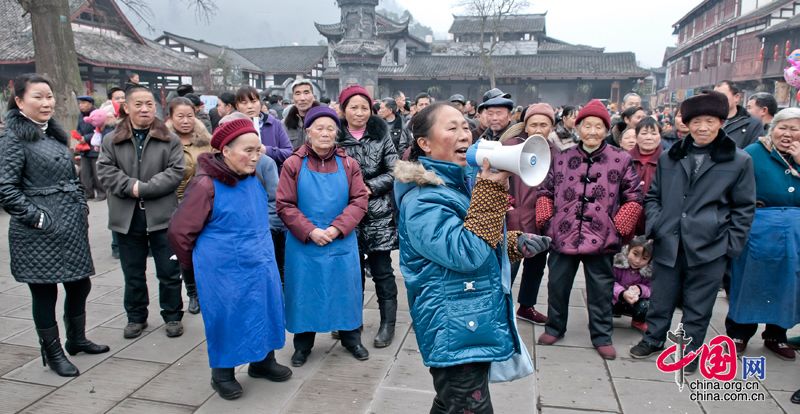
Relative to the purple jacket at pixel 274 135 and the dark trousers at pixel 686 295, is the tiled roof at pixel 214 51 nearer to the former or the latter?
the purple jacket at pixel 274 135

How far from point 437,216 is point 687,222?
234cm

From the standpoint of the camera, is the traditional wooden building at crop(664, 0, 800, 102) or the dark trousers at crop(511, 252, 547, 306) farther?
the traditional wooden building at crop(664, 0, 800, 102)

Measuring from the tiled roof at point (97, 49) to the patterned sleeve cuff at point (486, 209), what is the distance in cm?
2132

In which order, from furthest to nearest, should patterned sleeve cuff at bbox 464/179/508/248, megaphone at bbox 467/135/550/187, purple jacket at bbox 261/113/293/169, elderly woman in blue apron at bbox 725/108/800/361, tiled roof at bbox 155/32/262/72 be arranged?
tiled roof at bbox 155/32/262/72 → purple jacket at bbox 261/113/293/169 → elderly woman in blue apron at bbox 725/108/800/361 → patterned sleeve cuff at bbox 464/179/508/248 → megaphone at bbox 467/135/550/187

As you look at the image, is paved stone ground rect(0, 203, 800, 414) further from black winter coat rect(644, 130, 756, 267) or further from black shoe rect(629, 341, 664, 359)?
black winter coat rect(644, 130, 756, 267)

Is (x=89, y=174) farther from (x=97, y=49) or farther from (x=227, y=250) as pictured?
(x=97, y=49)

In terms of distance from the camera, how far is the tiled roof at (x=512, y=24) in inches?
1620

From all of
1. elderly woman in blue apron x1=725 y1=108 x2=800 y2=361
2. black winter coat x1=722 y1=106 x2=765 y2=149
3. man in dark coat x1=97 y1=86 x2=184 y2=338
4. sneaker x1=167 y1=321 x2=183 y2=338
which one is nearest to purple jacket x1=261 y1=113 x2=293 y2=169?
man in dark coat x1=97 y1=86 x2=184 y2=338

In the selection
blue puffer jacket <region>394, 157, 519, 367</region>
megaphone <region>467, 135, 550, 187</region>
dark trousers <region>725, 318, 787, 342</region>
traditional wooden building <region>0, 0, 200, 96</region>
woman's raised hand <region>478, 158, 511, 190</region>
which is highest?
traditional wooden building <region>0, 0, 200, 96</region>

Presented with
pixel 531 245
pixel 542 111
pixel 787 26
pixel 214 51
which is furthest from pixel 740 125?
pixel 214 51

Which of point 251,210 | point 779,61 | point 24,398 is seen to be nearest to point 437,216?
point 251,210

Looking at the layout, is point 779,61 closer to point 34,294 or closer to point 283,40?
point 34,294

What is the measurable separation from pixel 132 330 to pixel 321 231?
189 cm

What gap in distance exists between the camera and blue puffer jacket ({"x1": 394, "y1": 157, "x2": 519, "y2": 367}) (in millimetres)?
2010
